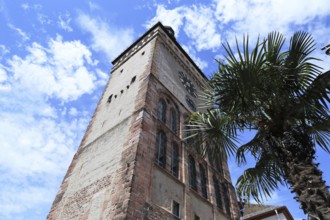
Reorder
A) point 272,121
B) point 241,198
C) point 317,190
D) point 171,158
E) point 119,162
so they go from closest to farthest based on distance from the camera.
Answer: point 317,190 < point 272,121 < point 241,198 < point 119,162 < point 171,158

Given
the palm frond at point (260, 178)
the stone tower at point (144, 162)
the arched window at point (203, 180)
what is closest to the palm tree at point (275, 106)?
the palm frond at point (260, 178)

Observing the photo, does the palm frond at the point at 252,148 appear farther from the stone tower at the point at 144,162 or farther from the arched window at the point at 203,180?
the arched window at the point at 203,180

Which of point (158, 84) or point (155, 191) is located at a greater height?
point (158, 84)

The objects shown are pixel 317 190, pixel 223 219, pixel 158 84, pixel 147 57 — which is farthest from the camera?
pixel 147 57

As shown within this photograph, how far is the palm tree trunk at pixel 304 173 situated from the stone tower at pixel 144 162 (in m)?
5.64

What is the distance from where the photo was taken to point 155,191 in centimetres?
1072

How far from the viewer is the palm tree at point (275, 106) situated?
17.2ft

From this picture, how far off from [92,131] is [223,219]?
9.30 meters

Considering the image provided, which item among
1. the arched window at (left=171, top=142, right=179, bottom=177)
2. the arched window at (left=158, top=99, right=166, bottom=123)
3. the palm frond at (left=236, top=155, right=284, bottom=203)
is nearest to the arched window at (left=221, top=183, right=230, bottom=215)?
the arched window at (left=171, top=142, right=179, bottom=177)

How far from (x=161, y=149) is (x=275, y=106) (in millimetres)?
8265

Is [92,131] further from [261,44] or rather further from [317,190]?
[317,190]

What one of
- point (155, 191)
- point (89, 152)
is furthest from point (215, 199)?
point (89, 152)

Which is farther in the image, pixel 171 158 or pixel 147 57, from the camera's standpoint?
pixel 147 57

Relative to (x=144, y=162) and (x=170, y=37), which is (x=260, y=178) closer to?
(x=144, y=162)
